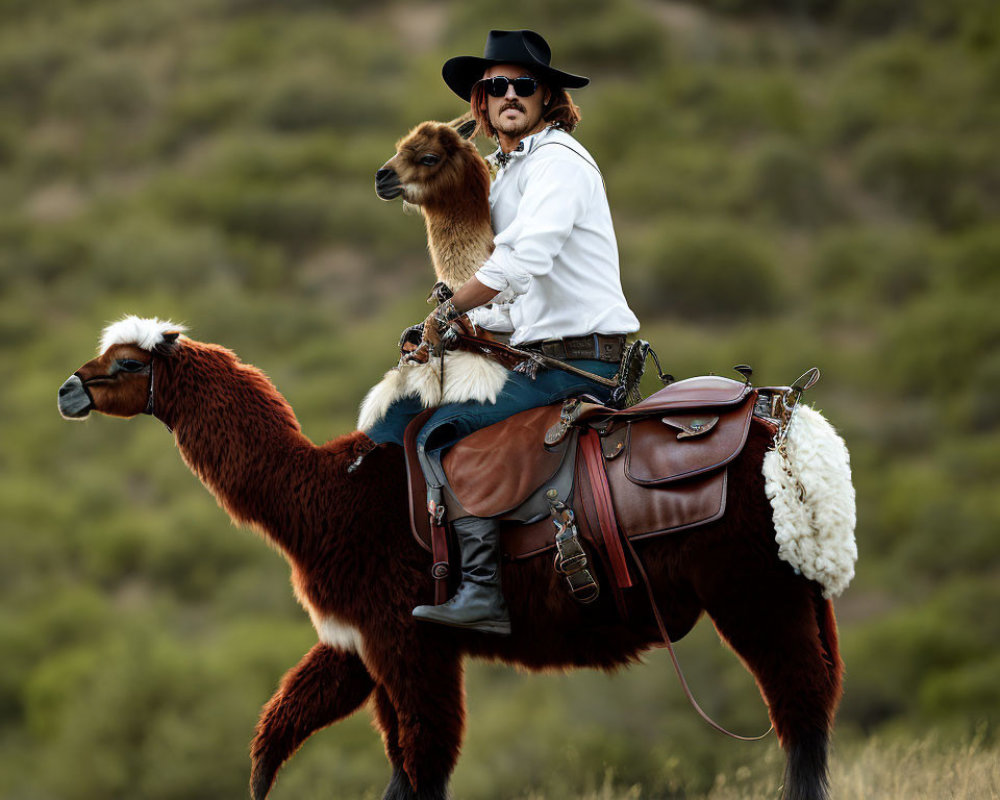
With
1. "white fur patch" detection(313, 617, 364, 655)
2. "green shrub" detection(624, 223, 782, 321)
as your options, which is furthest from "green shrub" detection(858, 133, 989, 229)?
"white fur patch" detection(313, 617, 364, 655)

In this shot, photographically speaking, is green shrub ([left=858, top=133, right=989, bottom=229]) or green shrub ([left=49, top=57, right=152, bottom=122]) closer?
green shrub ([left=858, top=133, right=989, bottom=229])

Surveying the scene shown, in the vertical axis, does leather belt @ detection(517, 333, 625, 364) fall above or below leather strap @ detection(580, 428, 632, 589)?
above

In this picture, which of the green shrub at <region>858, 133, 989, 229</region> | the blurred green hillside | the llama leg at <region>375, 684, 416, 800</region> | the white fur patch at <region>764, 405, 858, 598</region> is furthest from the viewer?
the green shrub at <region>858, 133, 989, 229</region>

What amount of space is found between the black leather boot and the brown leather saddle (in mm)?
69

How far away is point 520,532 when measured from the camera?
4.42m

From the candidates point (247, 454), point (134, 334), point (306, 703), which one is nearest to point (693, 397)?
point (247, 454)

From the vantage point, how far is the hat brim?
4.65 metres

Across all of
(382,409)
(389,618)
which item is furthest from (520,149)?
(389,618)

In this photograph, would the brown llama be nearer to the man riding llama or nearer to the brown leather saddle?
the brown leather saddle

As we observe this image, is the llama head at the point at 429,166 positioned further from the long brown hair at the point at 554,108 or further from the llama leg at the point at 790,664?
the llama leg at the point at 790,664

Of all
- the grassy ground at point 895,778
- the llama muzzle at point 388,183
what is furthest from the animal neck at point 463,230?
the grassy ground at point 895,778

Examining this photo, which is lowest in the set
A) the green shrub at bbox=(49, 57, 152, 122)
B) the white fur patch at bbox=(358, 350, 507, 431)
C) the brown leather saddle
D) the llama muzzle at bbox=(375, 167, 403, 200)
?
the brown leather saddle

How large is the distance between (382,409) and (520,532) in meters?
0.74

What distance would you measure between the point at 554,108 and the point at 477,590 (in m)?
1.97
